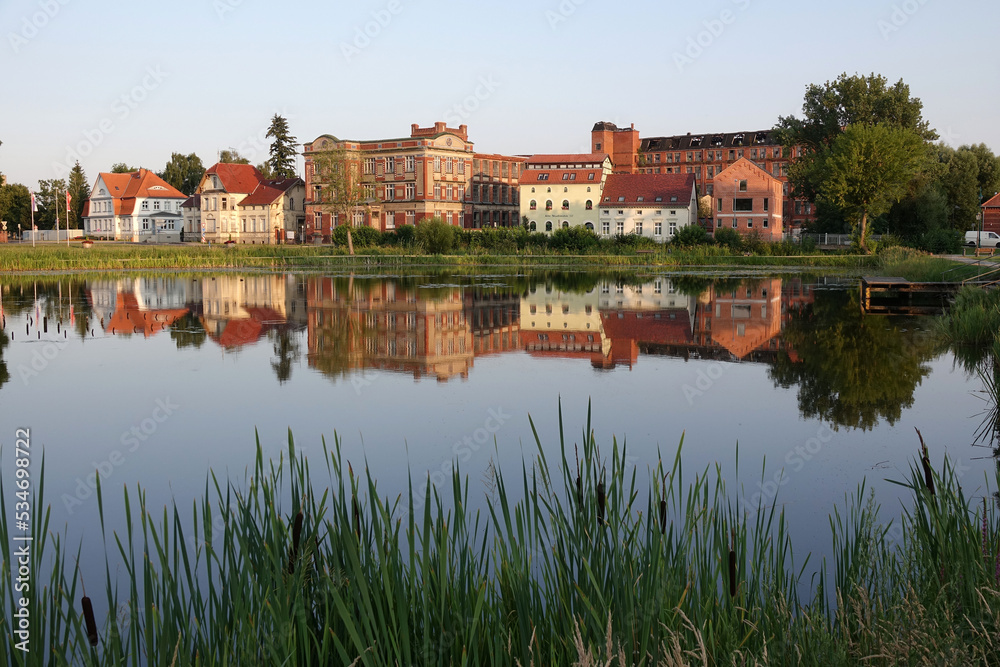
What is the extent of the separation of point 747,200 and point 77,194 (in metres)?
72.9

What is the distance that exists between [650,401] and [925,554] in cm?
705

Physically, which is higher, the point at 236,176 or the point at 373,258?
the point at 236,176

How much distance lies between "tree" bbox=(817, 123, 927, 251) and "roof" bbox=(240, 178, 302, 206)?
4726cm

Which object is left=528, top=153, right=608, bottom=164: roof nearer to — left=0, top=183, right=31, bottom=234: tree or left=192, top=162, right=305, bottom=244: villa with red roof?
left=192, top=162, right=305, bottom=244: villa with red roof

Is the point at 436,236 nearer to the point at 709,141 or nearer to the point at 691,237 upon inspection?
the point at 691,237

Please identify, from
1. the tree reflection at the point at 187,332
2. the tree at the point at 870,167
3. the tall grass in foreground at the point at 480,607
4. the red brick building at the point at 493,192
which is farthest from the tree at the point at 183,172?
the tall grass in foreground at the point at 480,607

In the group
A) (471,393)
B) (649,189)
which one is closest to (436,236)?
(649,189)

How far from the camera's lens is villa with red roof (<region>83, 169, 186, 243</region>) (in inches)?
3332

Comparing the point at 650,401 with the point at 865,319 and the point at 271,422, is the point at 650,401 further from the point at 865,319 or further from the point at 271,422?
the point at 865,319

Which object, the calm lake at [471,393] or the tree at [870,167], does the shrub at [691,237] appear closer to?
the tree at [870,167]

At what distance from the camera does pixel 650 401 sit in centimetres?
1119

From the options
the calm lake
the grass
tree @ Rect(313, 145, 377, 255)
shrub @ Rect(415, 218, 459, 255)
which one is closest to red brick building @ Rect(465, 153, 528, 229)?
tree @ Rect(313, 145, 377, 255)

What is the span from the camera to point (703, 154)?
345 feet

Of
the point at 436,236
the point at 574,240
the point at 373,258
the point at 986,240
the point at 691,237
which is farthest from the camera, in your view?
the point at 574,240
